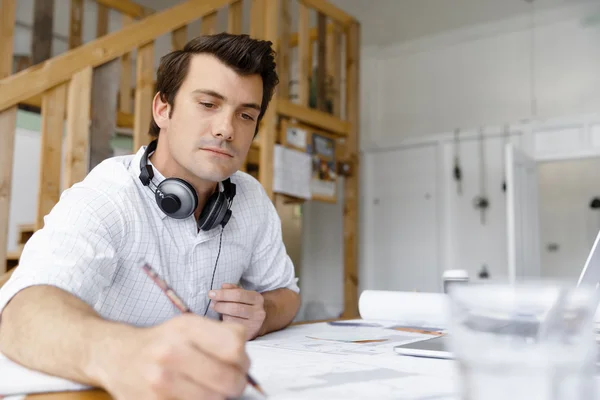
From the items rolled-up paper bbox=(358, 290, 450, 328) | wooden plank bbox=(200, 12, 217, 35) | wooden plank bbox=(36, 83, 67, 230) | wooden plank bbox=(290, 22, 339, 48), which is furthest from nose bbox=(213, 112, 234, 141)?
wooden plank bbox=(290, 22, 339, 48)

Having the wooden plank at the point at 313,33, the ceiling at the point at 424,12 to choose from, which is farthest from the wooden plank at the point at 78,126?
the ceiling at the point at 424,12

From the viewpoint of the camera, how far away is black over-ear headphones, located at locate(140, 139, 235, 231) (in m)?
1.02

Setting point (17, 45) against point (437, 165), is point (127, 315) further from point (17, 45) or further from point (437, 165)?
point (17, 45)

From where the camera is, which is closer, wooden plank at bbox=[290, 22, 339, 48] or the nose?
the nose

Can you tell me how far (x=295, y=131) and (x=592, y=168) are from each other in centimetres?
304

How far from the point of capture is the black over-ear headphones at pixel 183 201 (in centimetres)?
102

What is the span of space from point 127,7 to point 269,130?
82.7 inches

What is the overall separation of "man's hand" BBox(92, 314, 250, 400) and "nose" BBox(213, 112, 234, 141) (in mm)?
718

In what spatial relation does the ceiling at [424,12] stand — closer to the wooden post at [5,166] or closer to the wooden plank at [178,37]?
the wooden plank at [178,37]

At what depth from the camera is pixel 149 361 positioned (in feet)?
1.41

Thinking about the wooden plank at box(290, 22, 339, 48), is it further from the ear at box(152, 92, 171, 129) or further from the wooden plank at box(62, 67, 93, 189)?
the ear at box(152, 92, 171, 129)

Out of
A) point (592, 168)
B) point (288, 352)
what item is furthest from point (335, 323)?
point (592, 168)

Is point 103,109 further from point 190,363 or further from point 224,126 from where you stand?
point 190,363

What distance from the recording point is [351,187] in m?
3.82
